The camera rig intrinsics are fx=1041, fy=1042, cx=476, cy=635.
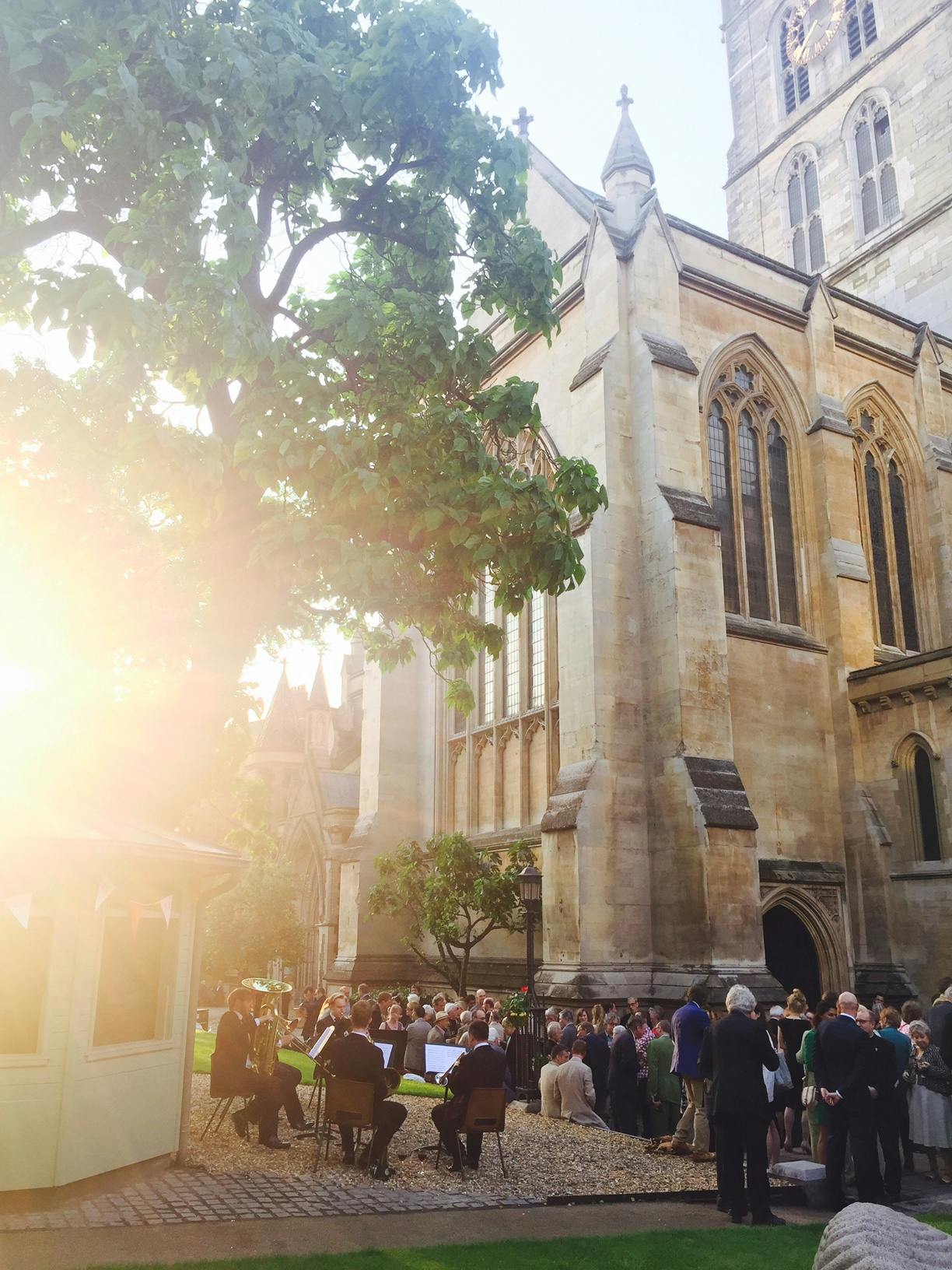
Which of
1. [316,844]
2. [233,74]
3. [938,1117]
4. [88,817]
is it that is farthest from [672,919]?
[316,844]

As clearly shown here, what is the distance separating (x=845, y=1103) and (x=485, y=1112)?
298cm

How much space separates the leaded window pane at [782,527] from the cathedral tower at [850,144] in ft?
37.3

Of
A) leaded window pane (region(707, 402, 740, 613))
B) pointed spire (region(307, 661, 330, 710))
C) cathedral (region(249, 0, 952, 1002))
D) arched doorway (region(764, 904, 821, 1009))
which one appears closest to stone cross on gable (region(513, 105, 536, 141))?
cathedral (region(249, 0, 952, 1002))

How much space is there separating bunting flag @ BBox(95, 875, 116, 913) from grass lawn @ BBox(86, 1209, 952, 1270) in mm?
2785

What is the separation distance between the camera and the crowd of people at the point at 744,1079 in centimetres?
810

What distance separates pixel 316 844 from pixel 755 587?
20630 mm

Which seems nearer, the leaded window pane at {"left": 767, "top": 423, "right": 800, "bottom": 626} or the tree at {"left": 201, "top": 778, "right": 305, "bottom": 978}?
the leaded window pane at {"left": 767, "top": 423, "right": 800, "bottom": 626}

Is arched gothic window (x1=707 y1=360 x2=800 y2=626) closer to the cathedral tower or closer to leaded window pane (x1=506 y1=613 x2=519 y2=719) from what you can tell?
leaded window pane (x1=506 y1=613 x2=519 y2=719)

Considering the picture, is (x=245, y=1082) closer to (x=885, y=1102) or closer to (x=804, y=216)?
(x=885, y=1102)

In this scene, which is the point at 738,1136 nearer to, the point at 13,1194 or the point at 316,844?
the point at 13,1194

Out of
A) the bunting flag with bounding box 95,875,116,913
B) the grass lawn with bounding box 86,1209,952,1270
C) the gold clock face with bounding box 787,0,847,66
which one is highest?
the gold clock face with bounding box 787,0,847,66

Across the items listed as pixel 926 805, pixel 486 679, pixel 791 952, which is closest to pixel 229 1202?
→ pixel 791 952

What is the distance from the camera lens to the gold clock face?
3547 cm

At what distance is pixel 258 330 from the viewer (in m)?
→ 8.45
